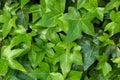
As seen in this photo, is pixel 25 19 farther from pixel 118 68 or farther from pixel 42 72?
pixel 118 68

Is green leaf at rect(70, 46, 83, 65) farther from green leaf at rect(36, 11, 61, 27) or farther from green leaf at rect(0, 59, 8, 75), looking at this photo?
green leaf at rect(0, 59, 8, 75)

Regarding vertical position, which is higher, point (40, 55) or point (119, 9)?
point (119, 9)

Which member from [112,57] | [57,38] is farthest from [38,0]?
[112,57]

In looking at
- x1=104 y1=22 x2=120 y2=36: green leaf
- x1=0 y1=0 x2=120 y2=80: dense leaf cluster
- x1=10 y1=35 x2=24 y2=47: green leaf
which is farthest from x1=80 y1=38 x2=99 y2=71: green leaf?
x1=10 y1=35 x2=24 y2=47: green leaf

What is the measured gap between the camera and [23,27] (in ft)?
5.08

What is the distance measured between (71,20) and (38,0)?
0.29 metres

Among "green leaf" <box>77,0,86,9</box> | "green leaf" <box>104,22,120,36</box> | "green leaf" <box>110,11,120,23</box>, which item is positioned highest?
"green leaf" <box>77,0,86,9</box>

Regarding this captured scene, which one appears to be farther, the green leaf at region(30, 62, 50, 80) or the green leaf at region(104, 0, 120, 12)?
the green leaf at region(30, 62, 50, 80)

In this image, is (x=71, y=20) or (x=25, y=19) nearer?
(x=71, y=20)

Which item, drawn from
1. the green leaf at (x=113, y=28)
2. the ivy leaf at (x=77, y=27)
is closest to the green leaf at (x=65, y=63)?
the ivy leaf at (x=77, y=27)

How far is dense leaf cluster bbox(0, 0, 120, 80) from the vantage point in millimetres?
1430

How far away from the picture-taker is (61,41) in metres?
1.50

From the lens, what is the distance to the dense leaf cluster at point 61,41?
56.3 inches

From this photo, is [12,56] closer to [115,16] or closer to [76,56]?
[76,56]
